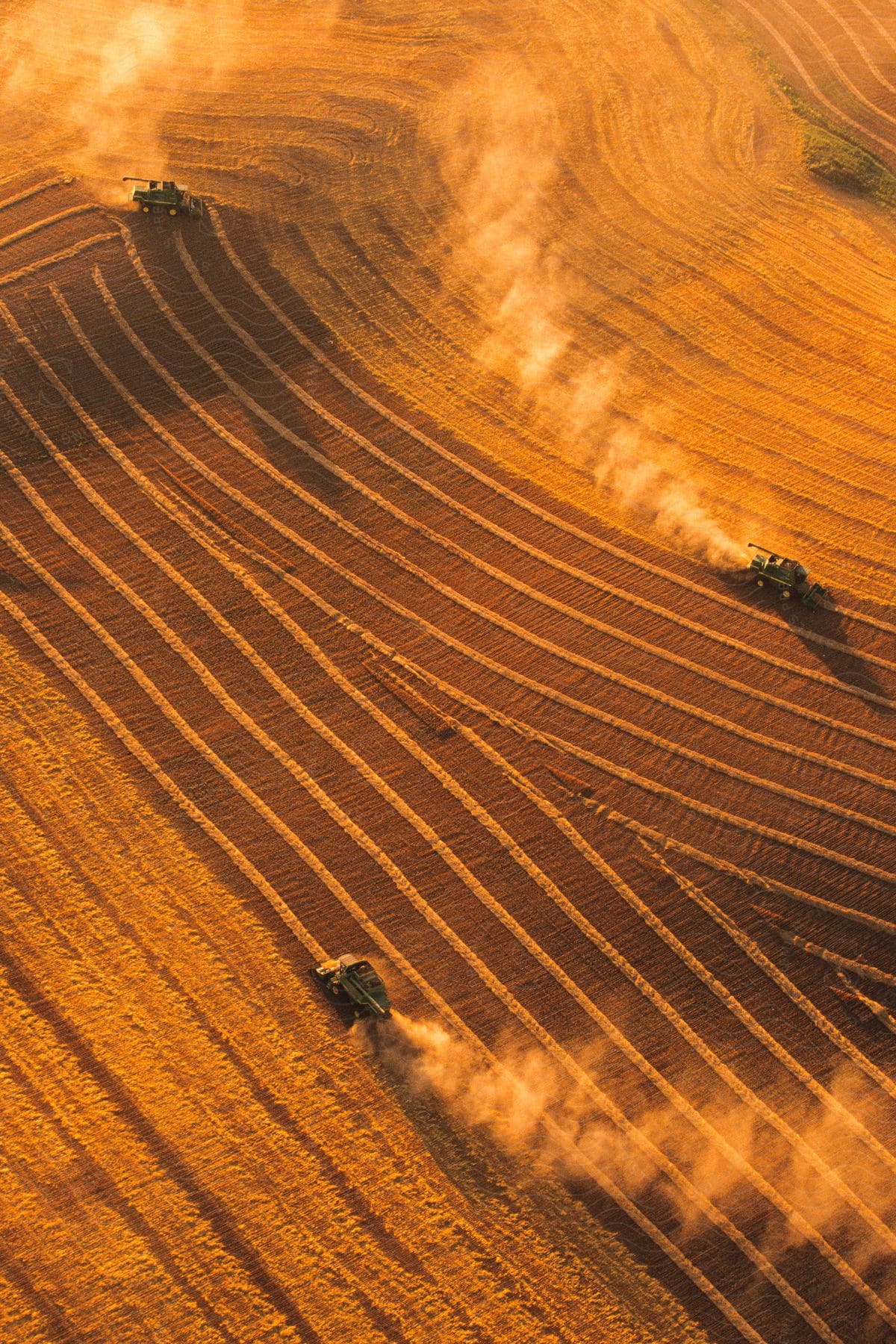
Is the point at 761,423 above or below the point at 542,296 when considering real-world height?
below

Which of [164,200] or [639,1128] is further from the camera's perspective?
[164,200]

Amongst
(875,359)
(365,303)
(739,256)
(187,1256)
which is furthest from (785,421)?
(187,1256)

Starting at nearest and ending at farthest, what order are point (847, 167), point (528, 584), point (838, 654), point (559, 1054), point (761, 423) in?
point (559, 1054)
point (838, 654)
point (528, 584)
point (761, 423)
point (847, 167)

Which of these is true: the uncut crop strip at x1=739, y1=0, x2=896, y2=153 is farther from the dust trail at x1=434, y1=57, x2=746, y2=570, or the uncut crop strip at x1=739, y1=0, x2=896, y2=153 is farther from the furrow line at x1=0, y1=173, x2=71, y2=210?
the furrow line at x1=0, y1=173, x2=71, y2=210

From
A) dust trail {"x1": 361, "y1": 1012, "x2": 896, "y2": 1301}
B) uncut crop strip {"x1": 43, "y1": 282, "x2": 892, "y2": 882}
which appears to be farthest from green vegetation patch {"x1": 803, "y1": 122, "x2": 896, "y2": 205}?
dust trail {"x1": 361, "y1": 1012, "x2": 896, "y2": 1301}

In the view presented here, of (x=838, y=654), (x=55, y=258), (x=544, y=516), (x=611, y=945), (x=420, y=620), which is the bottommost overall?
(x=611, y=945)

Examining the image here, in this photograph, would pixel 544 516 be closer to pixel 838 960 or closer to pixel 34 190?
pixel 838 960

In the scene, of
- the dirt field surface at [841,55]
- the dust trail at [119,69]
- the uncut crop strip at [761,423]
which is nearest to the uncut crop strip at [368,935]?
the uncut crop strip at [761,423]

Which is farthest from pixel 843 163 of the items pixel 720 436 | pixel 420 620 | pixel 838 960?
pixel 838 960
